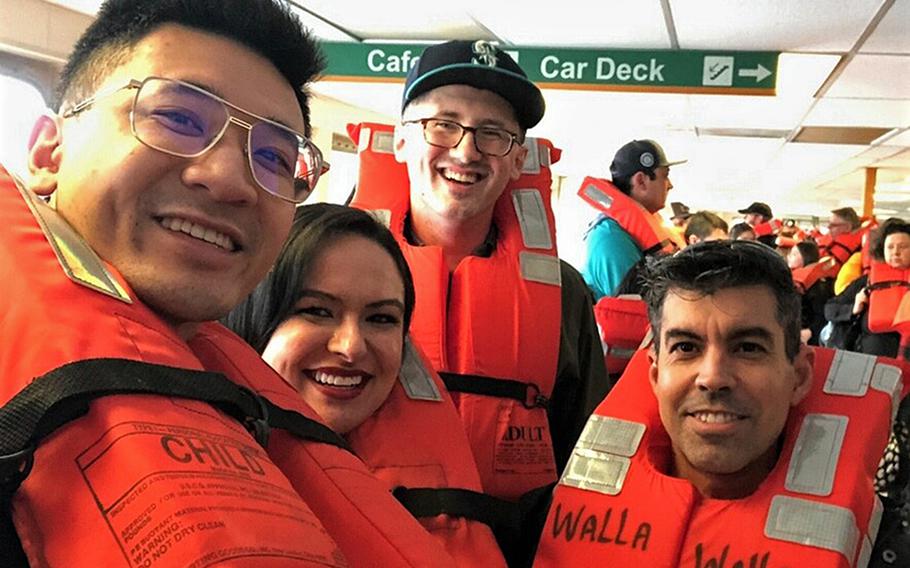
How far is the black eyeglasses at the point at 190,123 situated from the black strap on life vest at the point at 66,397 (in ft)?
0.71

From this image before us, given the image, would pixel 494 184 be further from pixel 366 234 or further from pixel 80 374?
pixel 80 374

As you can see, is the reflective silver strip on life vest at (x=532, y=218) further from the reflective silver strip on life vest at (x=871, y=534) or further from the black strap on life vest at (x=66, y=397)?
the black strap on life vest at (x=66, y=397)

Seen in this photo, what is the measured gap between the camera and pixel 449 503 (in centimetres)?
125

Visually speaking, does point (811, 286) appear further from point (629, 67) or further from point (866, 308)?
point (629, 67)

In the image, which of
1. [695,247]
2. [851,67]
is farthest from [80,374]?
[851,67]

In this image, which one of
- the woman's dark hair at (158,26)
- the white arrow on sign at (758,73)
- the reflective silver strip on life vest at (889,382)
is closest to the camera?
the woman's dark hair at (158,26)

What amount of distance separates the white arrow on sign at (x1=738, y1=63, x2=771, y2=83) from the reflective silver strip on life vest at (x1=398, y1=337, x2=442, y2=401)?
3795 mm

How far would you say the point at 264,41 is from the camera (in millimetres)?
907

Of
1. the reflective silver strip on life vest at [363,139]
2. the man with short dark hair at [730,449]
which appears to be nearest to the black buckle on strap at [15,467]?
the man with short dark hair at [730,449]

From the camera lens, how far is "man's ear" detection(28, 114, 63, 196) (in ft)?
2.84

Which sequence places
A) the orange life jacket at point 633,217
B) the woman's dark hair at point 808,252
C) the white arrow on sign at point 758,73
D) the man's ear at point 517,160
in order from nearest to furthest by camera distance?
the man's ear at point 517,160 < the orange life jacket at point 633,217 < the white arrow on sign at point 758,73 < the woman's dark hair at point 808,252

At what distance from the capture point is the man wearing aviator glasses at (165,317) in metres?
0.61

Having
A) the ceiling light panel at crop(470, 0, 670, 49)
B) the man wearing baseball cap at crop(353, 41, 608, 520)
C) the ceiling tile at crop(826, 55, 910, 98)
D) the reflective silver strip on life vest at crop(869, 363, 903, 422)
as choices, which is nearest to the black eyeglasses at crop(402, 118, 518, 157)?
the man wearing baseball cap at crop(353, 41, 608, 520)

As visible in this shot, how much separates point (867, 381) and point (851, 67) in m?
4.07
